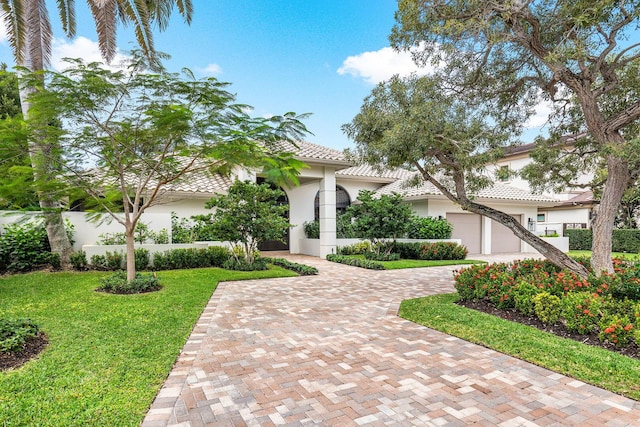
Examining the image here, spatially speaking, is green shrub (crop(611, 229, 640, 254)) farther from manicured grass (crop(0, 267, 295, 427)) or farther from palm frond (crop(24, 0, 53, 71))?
palm frond (crop(24, 0, 53, 71))

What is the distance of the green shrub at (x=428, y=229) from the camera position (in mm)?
17312

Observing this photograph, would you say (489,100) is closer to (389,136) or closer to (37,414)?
(389,136)

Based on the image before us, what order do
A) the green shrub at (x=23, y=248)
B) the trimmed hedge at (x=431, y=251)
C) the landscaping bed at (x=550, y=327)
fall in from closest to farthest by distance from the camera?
the landscaping bed at (x=550, y=327)
the green shrub at (x=23, y=248)
the trimmed hedge at (x=431, y=251)

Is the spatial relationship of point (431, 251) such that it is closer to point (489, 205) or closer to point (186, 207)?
point (489, 205)

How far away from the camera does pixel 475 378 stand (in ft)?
13.6

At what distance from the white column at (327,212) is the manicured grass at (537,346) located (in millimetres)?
9705

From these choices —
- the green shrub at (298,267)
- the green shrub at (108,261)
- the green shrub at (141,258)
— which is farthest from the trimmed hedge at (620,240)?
the green shrub at (108,261)

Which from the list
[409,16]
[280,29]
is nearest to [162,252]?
[280,29]

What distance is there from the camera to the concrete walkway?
3344 millimetres

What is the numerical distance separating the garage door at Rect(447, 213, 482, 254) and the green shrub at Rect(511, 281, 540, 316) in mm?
13740

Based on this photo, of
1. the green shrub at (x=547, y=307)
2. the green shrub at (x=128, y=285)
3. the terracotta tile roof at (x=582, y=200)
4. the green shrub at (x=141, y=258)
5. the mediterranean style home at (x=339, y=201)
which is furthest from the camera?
the terracotta tile roof at (x=582, y=200)

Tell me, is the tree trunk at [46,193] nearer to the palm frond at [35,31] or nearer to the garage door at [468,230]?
the palm frond at [35,31]

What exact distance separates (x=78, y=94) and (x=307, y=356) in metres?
6.53

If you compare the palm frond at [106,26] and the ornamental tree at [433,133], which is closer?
the ornamental tree at [433,133]
